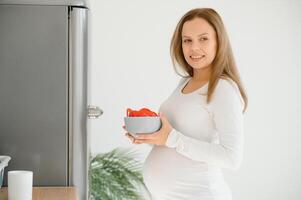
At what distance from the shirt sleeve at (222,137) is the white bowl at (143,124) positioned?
61mm

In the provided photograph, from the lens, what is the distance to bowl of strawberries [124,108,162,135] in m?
1.85

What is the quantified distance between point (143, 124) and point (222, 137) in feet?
0.85

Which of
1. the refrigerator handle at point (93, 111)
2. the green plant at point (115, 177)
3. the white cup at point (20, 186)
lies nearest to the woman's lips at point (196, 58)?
the refrigerator handle at point (93, 111)

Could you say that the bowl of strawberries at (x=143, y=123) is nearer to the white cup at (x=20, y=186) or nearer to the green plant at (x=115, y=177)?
the white cup at (x=20, y=186)

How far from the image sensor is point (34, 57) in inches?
69.2

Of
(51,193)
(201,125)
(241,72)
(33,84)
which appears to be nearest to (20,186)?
(51,193)

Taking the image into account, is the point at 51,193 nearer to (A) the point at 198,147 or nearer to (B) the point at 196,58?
(A) the point at 198,147

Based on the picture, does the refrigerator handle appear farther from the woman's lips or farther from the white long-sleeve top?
the woman's lips

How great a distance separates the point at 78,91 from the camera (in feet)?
5.88

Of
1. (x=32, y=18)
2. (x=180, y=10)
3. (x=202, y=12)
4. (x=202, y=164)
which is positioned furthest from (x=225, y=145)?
(x=180, y=10)

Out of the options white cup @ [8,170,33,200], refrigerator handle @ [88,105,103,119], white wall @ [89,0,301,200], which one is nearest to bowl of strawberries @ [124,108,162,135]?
refrigerator handle @ [88,105,103,119]

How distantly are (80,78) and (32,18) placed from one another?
233mm

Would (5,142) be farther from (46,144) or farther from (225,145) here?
(225,145)

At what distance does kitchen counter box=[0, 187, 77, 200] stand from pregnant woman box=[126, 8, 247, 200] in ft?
0.99
